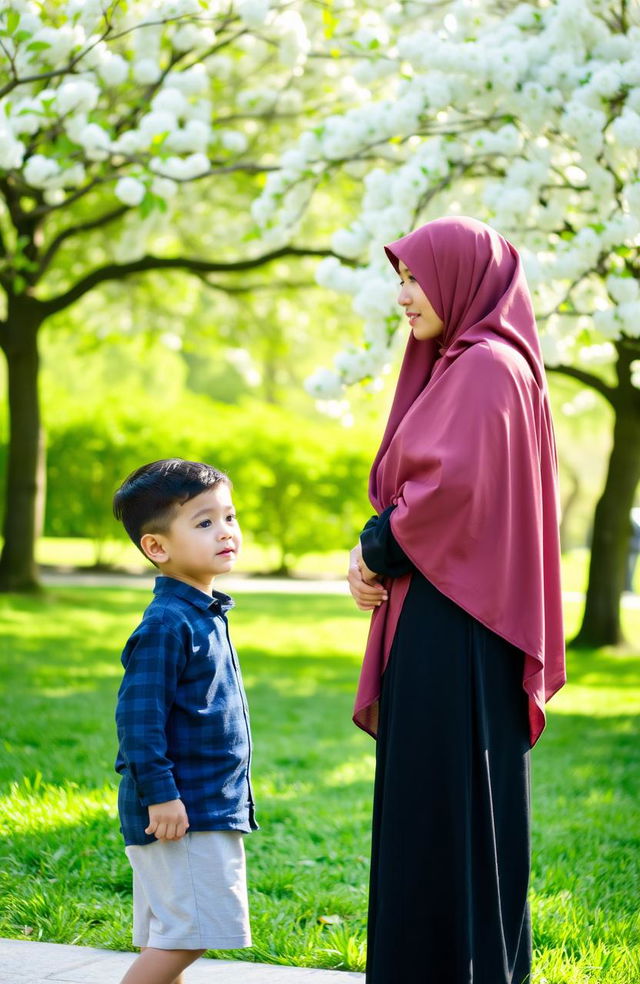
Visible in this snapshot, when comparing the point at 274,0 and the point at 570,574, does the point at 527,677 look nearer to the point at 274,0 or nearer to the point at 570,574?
the point at 274,0

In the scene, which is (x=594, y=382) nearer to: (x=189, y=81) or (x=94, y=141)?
(x=189, y=81)

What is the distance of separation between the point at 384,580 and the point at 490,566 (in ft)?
1.05

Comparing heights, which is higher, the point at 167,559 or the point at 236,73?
the point at 236,73

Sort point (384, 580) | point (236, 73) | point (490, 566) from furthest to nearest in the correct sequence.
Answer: point (236, 73) → point (384, 580) → point (490, 566)

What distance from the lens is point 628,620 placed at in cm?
1504

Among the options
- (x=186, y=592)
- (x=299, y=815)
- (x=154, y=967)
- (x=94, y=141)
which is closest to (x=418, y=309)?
(x=186, y=592)

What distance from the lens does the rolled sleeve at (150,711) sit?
272 centimetres

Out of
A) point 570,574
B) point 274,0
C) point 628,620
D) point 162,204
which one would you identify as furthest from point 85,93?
point 570,574

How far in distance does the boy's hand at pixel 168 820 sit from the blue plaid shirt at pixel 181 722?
0.7 inches

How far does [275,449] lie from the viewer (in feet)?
58.8

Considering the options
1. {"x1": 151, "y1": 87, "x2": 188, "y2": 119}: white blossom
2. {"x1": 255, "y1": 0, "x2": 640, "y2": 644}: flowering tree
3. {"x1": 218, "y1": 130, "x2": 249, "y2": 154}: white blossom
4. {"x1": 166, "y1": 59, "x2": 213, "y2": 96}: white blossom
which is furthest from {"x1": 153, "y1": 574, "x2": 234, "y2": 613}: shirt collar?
{"x1": 218, "y1": 130, "x2": 249, "y2": 154}: white blossom

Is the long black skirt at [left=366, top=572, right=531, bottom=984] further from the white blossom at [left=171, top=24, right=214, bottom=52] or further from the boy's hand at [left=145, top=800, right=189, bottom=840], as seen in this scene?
the white blossom at [left=171, top=24, right=214, bottom=52]

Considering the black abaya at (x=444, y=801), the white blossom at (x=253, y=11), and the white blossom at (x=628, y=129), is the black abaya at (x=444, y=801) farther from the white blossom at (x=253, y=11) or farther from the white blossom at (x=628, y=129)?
the white blossom at (x=253, y=11)

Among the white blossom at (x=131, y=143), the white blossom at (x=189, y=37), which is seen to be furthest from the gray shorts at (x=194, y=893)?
the white blossom at (x=189, y=37)
